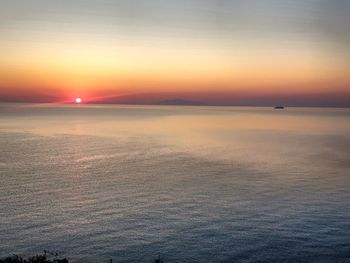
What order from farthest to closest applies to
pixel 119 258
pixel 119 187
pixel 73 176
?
1. pixel 73 176
2. pixel 119 187
3. pixel 119 258

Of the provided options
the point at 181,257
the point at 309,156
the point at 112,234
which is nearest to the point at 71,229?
the point at 112,234

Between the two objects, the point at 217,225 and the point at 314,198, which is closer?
the point at 217,225

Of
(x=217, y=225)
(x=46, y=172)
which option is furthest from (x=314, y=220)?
(x=46, y=172)

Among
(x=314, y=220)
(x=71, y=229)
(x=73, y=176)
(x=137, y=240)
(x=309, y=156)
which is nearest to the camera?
(x=137, y=240)

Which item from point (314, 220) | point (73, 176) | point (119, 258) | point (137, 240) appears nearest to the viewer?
point (119, 258)

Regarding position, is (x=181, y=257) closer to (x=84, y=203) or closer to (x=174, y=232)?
(x=174, y=232)

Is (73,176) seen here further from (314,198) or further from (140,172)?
(314,198)

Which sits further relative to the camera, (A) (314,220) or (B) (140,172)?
(B) (140,172)

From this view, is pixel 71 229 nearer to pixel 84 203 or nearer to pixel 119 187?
pixel 84 203

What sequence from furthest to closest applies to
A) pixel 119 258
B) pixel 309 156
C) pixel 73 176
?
pixel 309 156, pixel 73 176, pixel 119 258
